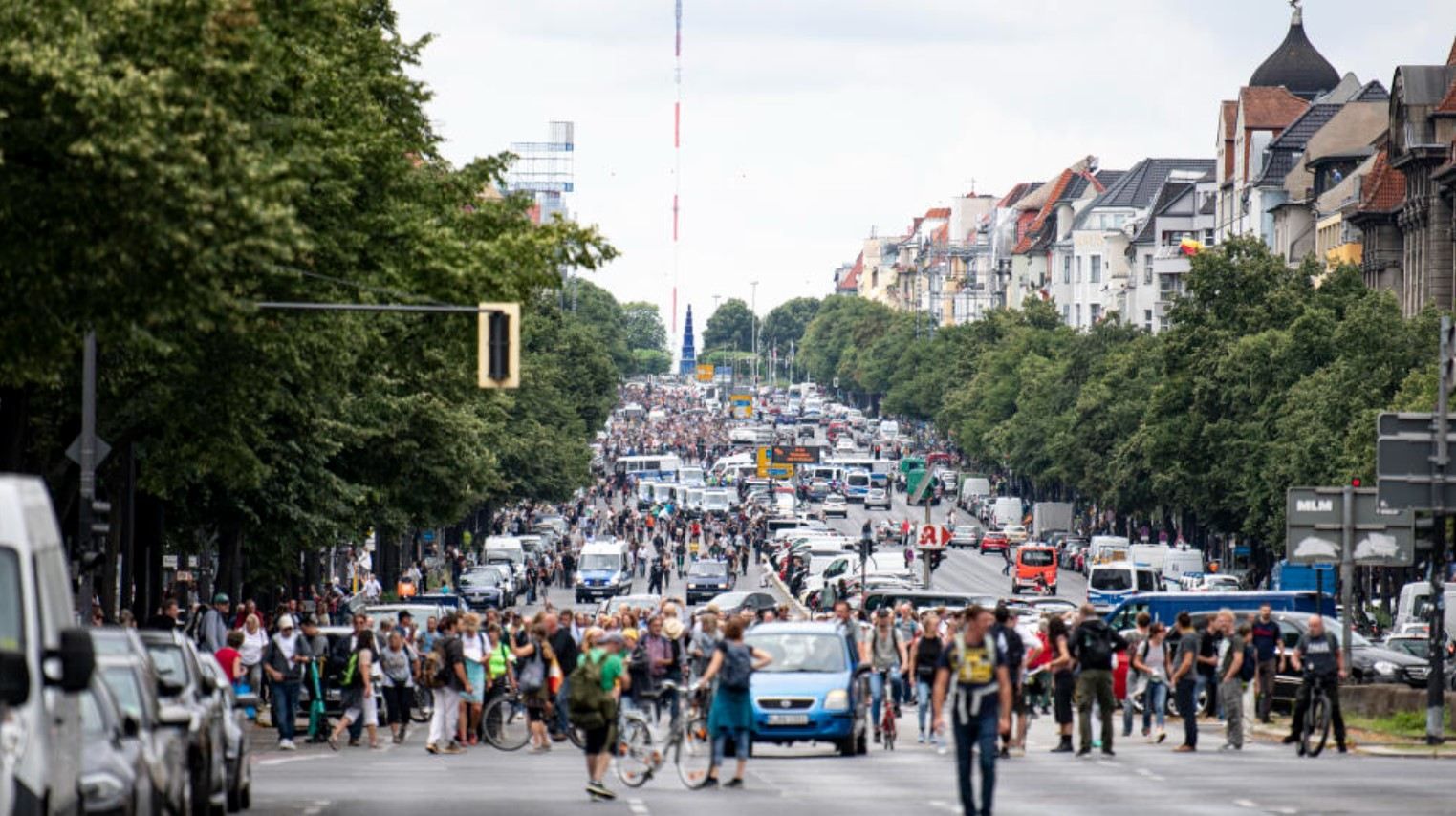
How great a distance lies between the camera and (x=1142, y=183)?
19538 centimetres

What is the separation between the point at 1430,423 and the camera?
3219 centimetres

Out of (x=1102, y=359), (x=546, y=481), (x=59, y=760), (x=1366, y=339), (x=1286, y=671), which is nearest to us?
(x=59, y=760)

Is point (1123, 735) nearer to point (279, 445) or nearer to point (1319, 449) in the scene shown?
point (279, 445)

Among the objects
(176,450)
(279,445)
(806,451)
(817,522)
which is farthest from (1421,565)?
(806,451)

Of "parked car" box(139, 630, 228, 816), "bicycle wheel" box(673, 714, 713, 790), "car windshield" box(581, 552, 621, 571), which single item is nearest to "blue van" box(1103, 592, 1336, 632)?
"bicycle wheel" box(673, 714, 713, 790)

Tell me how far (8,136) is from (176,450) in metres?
15.6

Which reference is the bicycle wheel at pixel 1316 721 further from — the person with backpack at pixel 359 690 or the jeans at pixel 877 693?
the person with backpack at pixel 359 690

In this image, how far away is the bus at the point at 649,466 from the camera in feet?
537

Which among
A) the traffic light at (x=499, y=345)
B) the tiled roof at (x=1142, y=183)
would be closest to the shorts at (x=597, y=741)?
the traffic light at (x=499, y=345)

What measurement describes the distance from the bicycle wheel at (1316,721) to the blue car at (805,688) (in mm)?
4752

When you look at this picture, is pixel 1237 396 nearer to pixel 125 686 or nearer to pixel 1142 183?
pixel 125 686

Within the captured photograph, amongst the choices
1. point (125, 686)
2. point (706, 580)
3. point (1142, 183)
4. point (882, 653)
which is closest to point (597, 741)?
point (125, 686)

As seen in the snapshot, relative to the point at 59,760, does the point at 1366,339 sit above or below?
above

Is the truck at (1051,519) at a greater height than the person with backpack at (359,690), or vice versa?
the truck at (1051,519)
